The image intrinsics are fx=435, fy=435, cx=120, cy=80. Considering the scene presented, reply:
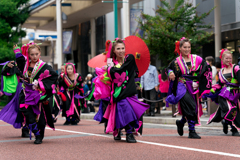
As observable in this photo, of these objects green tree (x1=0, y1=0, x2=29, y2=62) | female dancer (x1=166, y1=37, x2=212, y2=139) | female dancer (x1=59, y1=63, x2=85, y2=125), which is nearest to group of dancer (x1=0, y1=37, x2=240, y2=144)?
female dancer (x1=166, y1=37, x2=212, y2=139)

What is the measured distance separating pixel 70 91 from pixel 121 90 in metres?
6.21

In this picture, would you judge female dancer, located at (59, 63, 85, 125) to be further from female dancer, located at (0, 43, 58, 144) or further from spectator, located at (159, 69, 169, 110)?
female dancer, located at (0, 43, 58, 144)

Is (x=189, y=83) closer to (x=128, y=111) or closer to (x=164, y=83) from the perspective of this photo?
(x=128, y=111)

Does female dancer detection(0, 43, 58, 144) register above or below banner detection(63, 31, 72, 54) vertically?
below

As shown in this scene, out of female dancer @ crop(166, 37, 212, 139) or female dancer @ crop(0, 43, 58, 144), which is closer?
female dancer @ crop(0, 43, 58, 144)

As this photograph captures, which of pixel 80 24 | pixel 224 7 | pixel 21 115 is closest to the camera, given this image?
pixel 21 115

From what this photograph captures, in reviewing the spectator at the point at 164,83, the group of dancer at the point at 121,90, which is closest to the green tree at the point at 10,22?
the spectator at the point at 164,83

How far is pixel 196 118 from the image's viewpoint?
8531 mm

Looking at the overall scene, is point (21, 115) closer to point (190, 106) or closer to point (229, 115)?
point (190, 106)

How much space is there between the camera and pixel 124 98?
774cm

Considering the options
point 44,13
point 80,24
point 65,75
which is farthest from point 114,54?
point 80,24

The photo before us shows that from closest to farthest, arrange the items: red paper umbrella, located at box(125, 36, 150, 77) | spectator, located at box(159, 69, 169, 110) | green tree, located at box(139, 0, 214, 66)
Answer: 1. red paper umbrella, located at box(125, 36, 150, 77)
2. spectator, located at box(159, 69, 169, 110)
3. green tree, located at box(139, 0, 214, 66)

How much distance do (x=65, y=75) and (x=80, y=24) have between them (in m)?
30.8

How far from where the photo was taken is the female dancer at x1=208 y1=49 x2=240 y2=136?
9031mm
